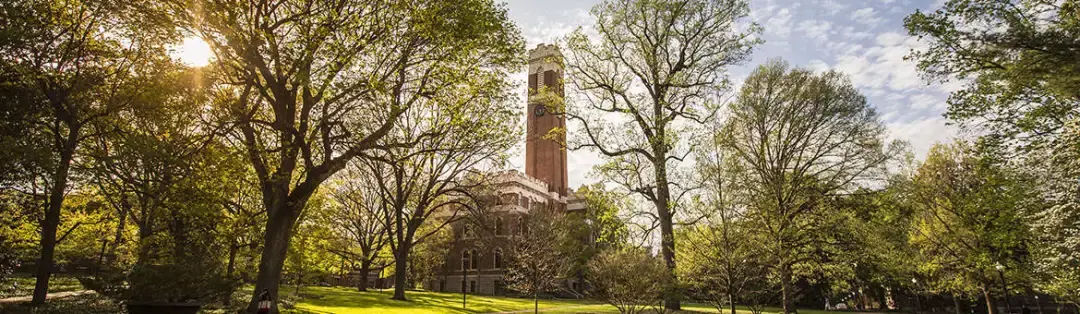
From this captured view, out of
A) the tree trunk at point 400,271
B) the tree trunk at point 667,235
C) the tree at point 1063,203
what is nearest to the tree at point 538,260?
the tree trunk at point 667,235

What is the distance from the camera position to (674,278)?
19.5 m

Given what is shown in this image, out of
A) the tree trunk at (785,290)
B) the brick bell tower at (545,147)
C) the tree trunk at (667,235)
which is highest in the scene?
the brick bell tower at (545,147)

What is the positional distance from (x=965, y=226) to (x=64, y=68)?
122 ft

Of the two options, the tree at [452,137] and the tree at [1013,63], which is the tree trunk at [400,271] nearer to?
the tree at [452,137]

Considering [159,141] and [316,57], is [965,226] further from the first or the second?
[159,141]

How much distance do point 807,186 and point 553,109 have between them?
12.0 metres

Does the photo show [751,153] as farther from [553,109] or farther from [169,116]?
[169,116]

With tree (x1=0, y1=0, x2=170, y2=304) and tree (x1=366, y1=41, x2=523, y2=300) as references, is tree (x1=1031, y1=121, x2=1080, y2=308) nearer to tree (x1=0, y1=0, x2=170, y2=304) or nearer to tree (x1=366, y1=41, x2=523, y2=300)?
tree (x1=366, y1=41, x2=523, y2=300)

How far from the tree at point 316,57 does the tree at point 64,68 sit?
7.15 feet

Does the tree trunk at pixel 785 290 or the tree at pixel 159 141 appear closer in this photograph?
the tree at pixel 159 141

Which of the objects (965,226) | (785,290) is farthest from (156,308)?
(965,226)

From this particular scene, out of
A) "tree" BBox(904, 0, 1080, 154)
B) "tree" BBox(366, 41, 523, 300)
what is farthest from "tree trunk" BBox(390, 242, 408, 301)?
"tree" BBox(904, 0, 1080, 154)

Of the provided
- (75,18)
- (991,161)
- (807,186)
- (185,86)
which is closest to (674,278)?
(807,186)

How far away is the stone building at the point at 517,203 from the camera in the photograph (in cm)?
4941
